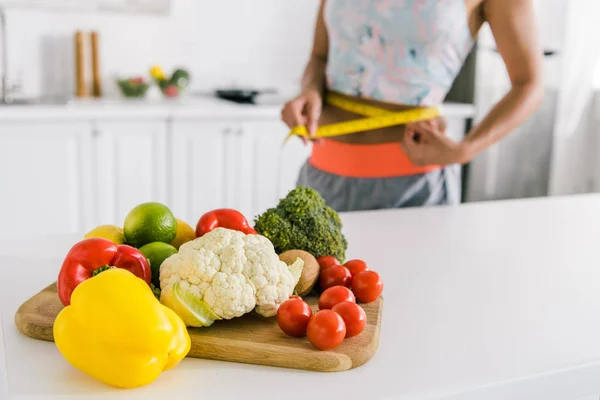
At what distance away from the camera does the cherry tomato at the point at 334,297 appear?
0.92m

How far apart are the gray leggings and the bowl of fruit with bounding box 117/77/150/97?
74.0 inches

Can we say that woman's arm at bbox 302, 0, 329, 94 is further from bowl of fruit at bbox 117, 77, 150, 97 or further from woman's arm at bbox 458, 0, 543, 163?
bowl of fruit at bbox 117, 77, 150, 97

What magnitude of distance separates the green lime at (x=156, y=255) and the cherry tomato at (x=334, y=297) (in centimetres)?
23

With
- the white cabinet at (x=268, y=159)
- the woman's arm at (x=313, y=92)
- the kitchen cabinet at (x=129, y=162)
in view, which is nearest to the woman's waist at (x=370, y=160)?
the woman's arm at (x=313, y=92)

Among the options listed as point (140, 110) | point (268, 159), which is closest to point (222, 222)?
point (140, 110)

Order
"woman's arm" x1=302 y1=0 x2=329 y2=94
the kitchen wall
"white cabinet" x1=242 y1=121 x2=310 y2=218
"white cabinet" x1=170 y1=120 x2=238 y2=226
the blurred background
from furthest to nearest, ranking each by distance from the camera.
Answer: the kitchen wall
"white cabinet" x1=242 y1=121 x2=310 y2=218
"white cabinet" x1=170 y1=120 x2=238 y2=226
the blurred background
"woman's arm" x1=302 y1=0 x2=329 y2=94

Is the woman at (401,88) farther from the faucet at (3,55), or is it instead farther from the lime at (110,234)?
the faucet at (3,55)

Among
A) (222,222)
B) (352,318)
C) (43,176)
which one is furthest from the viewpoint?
(43,176)

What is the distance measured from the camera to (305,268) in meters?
1.00

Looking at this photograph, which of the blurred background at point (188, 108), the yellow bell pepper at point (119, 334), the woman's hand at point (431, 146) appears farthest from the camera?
the blurred background at point (188, 108)

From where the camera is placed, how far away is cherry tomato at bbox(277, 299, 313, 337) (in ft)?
2.79

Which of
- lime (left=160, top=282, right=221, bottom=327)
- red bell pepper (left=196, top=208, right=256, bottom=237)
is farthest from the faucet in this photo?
lime (left=160, top=282, right=221, bottom=327)

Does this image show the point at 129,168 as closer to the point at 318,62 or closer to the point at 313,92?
the point at 318,62

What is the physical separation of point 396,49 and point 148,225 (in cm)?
87
